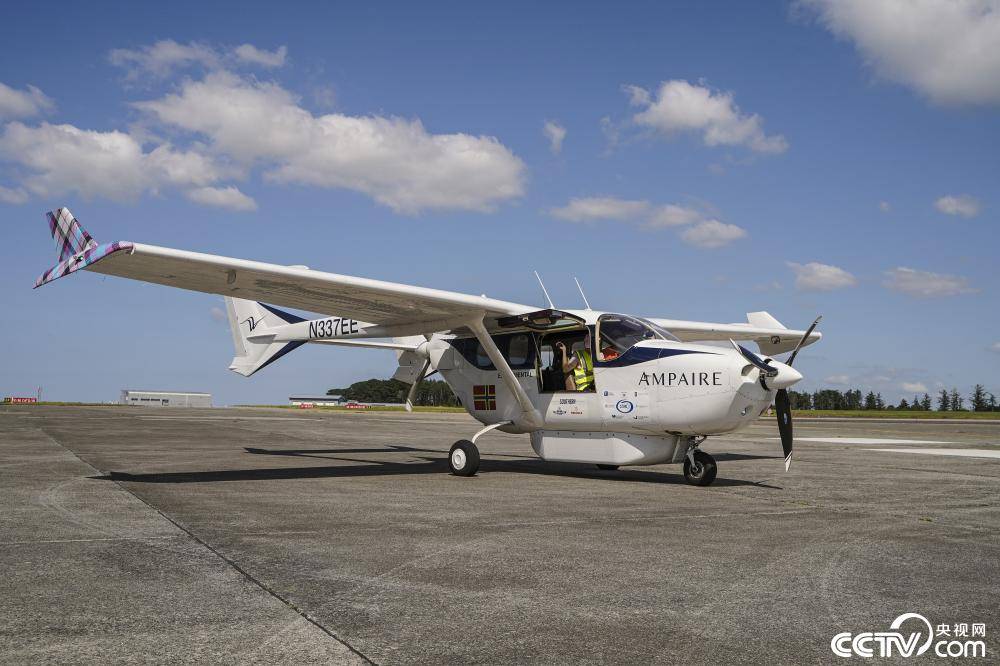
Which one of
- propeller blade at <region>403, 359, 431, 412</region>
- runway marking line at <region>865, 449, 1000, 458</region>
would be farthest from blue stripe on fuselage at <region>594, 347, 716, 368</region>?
runway marking line at <region>865, 449, 1000, 458</region>

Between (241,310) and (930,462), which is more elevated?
(241,310)

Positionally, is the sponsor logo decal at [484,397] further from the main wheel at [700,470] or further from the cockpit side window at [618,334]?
the main wheel at [700,470]

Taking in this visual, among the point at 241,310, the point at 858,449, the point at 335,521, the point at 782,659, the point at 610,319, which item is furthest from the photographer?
the point at 858,449

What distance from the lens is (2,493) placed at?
8.24 m

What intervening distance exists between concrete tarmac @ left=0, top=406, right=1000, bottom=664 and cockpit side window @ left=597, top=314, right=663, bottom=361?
209 cm

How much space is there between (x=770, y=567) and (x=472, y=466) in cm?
701

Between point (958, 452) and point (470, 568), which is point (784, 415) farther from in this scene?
point (958, 452)

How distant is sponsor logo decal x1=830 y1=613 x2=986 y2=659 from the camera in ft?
11.4

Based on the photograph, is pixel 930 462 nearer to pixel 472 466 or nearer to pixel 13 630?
pixel 472 466

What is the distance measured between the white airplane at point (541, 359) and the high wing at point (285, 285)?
21 millimetres

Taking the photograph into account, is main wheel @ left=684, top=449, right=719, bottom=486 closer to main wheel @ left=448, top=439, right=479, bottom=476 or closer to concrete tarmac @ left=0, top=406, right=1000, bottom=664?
concrete tarmac @ left=0, top=406, right=1000, bottom=664

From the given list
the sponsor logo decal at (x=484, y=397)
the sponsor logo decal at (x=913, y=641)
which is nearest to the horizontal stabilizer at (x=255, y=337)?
the sponsor logo decal at (x=484, y=397)

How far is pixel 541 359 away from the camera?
12656mm

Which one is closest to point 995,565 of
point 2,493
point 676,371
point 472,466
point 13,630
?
point 676,371
